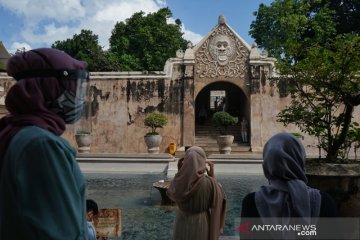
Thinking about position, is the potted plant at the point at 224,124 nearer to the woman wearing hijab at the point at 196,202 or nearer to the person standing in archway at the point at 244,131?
the person standing in archway at the point at 244,131

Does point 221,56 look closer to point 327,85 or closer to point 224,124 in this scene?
point 224,124

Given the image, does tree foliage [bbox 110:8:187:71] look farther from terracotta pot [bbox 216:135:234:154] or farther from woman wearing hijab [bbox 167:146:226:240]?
woman wearing hijab [bbox 167:146:226:240]

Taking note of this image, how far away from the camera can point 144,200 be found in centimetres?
693

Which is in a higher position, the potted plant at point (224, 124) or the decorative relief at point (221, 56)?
the decorative relief at point (221, 56)

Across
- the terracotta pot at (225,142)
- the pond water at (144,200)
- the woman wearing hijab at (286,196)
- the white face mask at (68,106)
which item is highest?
the white face mask at (68,106)

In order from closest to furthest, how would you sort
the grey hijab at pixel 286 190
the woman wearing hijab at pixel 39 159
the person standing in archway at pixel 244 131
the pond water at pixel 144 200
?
the woman wearing hijab at pixel 39 159, the grey hijab at pixel 286 190, the pond water at pixel 144 200, the person standing in archway at pixel 244 131

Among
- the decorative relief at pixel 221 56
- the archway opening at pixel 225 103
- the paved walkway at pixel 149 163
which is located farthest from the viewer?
the archway opening at pixel 225 103

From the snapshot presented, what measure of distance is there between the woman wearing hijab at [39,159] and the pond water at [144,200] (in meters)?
3.23

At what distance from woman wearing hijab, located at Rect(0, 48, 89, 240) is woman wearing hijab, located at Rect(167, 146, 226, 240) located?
1.63m

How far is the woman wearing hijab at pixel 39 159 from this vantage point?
4.45 feet

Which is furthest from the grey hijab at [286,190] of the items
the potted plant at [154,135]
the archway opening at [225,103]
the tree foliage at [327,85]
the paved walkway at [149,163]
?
the archway opening at [225,103]

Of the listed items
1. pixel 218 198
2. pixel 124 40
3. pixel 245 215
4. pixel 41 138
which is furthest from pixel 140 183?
pixel 124 40

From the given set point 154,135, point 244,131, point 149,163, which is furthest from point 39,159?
point 244,131

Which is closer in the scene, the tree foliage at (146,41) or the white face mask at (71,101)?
the white face mask at (71,101)
